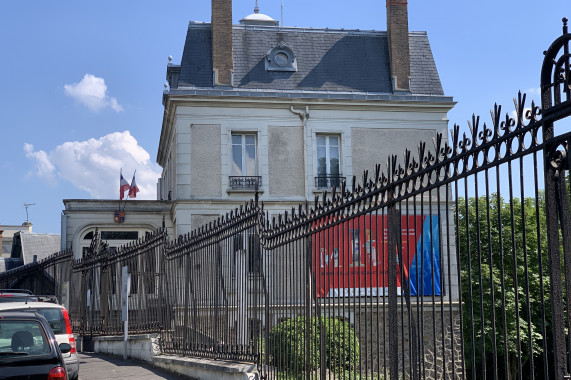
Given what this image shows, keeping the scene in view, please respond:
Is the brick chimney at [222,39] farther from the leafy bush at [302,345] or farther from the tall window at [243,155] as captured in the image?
the leafy bush at [302,345]

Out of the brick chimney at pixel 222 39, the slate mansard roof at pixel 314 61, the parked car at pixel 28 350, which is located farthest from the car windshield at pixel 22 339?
the brick chimney at pixel 222 39

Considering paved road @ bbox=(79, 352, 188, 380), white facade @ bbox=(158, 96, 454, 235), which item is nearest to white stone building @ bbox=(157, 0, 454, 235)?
white facade @ bbox=(158, 96, 454, 235)

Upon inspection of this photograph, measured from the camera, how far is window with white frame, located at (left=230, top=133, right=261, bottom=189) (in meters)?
25.3

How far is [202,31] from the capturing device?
1056 inches

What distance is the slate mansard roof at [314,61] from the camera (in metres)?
26.2

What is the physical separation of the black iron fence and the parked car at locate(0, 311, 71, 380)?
2.67 metres

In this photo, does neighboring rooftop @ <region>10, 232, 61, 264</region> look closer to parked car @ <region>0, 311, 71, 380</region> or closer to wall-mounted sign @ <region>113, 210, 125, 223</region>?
wall-mounted sign @ <region>113, 210, 125, 223</region>

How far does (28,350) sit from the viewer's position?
840 cm

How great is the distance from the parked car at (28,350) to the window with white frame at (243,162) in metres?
16.4

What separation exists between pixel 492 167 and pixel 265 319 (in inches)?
207

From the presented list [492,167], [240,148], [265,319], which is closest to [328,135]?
[240,148]

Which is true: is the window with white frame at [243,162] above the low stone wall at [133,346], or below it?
Result: above

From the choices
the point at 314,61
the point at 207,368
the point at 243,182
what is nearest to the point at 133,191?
A: the point at 243,182

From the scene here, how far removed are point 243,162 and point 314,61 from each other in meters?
5.13
